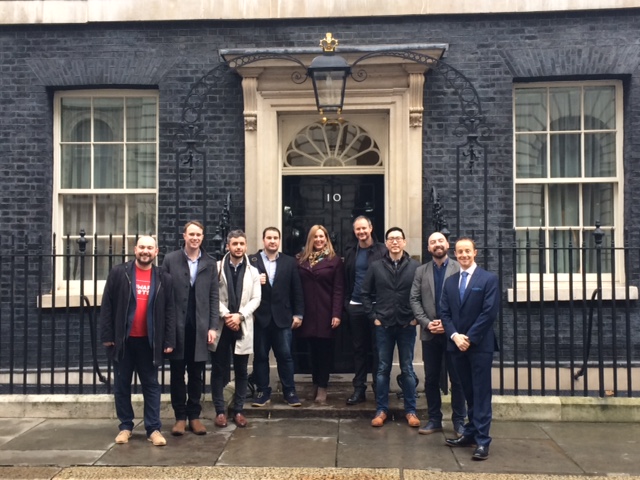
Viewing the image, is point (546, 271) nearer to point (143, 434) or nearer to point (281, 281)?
point (281, 281)

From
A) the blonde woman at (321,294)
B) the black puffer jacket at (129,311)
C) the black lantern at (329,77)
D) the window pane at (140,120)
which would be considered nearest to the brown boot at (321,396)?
the blonde woman at (321,294)

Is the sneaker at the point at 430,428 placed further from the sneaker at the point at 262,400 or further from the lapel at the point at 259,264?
the lapel at the point at 259,264

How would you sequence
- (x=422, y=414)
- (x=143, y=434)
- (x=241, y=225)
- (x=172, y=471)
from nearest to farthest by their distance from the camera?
(x=172, y=471) < (x=143, y=434) < (x=422, y=414) < (x=241, y=225)

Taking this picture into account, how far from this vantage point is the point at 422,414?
22.5 feet

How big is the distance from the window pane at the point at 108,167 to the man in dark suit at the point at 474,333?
471 centimetres

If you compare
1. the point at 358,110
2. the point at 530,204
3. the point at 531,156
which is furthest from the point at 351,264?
the point at 531,156

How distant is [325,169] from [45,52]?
3.58m

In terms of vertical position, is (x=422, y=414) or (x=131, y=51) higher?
(x=131, y=51)

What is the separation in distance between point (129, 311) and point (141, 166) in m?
3.30

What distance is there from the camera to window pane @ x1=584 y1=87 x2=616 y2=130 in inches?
338

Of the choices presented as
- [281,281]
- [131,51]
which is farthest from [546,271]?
[131,51]

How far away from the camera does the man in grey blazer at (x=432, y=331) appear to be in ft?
20.4

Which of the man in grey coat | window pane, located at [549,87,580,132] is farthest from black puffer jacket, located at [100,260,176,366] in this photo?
window pane, located at [549,87,580,132]

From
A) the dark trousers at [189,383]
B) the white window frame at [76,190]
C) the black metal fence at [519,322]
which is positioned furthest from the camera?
the white window frame at [76,190]
